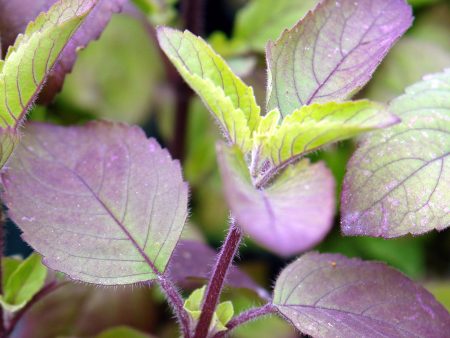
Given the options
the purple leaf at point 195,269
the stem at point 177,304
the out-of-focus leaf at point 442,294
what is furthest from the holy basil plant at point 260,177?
the out-of-focus leaf at point 442,294

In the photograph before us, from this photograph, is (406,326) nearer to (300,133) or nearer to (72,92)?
(300,133)

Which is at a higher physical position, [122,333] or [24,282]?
[24,282]

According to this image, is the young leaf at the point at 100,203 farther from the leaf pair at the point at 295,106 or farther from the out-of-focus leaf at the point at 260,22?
the out-of-focus leaf at the point at 260,22

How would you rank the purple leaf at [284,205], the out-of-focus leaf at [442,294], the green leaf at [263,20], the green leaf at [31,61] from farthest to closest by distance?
1. the green leaf at [263,20]
2. the out-of-focus leaf at [442,294]
3. the green leaf at [31,61]
4. the purple leaf at [284,205]

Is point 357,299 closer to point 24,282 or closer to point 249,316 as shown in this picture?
point 249,316

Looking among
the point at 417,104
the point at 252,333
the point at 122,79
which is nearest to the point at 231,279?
the point at 417,104

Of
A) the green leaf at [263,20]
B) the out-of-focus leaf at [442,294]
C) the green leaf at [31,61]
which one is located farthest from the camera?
the green leaf at [263,20]

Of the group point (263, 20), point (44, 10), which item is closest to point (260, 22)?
point (263, 20)
